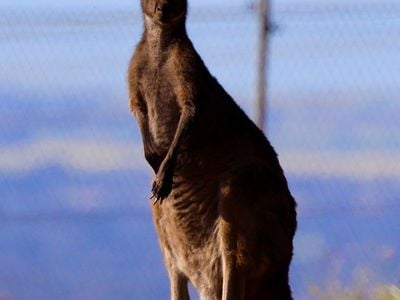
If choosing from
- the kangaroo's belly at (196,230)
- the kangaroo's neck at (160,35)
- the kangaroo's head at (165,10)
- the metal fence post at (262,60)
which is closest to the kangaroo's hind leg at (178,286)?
the kangaroo's belly at (196,230)

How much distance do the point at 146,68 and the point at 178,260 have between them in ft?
2.43

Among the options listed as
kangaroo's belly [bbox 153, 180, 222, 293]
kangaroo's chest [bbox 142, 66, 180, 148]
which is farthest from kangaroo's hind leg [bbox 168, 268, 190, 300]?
kangaroo's chest [bbox 142, 66, 180, 148]

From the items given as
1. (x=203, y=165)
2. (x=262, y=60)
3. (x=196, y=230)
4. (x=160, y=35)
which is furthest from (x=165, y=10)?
(x=262, y=60)

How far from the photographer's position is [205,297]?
5109 millimetres

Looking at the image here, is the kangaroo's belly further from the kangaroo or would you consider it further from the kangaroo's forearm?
the kangaroo's forearm

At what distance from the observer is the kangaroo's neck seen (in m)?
4.99

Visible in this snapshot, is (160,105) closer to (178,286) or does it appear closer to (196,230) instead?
(196,230)

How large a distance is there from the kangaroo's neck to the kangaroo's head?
2cm

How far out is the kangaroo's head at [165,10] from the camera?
193 inches

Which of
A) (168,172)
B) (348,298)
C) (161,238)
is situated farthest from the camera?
(348,298)

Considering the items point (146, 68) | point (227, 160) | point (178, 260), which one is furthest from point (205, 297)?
point (146, 68)

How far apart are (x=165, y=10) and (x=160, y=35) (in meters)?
0.12

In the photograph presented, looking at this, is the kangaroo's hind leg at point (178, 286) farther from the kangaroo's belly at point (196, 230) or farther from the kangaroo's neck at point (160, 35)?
the kangaroo's neck at point (160, 35)

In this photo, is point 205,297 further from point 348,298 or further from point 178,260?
point 348,298
